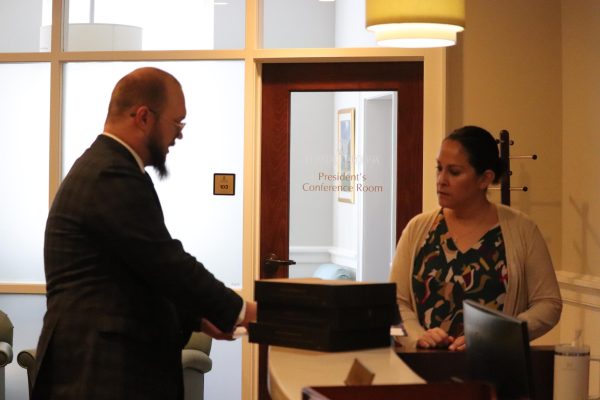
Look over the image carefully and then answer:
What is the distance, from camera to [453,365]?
265 centimetres

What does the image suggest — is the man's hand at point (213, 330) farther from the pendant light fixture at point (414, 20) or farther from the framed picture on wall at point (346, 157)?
the framed picture on wall at point (346, 157)

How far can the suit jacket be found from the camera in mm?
2596

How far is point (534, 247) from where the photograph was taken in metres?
3.12

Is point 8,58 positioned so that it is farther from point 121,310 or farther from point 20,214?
point 121,310

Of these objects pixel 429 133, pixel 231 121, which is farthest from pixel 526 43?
pixel 231 121

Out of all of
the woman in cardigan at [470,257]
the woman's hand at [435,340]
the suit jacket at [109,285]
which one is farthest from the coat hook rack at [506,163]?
the suit jacket at [109,285]

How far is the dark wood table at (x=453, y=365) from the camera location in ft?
8.64

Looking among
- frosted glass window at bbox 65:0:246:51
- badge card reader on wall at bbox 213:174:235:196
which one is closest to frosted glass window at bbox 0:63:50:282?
frosted glass window at bbox 65:0:246:51

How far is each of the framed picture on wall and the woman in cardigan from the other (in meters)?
2.37

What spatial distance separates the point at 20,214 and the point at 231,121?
1.50 meters

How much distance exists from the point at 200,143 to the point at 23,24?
139 cm

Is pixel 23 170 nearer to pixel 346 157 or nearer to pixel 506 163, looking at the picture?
pixel 346 157

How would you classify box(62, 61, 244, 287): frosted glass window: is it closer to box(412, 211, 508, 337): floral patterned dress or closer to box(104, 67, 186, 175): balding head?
box(412, 211, 508, 337): floral patterned dress

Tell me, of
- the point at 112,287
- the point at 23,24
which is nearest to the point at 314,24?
the point at 23,24
